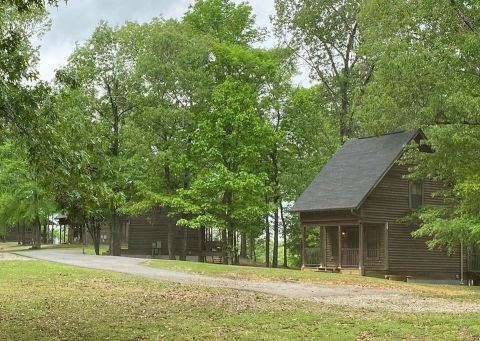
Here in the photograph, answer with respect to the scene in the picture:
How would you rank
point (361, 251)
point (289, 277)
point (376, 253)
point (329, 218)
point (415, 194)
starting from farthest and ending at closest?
point (415, 194)
point (376, 253)
point (329, 218)
point (361, 251)
point (289, 277)

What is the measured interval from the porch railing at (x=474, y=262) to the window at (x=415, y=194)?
526 centimetres

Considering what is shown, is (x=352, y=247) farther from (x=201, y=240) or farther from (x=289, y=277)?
(x=201, y=240)

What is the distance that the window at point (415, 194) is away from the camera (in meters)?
39.9

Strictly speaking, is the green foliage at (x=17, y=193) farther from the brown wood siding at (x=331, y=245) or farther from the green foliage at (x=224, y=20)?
the brown wood siding at (x=331, y=245)

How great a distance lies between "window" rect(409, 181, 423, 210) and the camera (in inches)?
1570

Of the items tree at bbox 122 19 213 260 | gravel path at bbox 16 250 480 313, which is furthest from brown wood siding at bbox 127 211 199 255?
gravel path at bbox 16 250 480 313

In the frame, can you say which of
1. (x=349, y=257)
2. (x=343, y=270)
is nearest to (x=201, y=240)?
(x=349, y=257)

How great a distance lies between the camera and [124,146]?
4572 centimetres

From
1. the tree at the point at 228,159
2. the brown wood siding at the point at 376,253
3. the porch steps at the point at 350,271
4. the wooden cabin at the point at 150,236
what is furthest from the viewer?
the wooden cabin at the point at 150,236

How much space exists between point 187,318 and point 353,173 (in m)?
26.1

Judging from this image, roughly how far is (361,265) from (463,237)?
32.2ft

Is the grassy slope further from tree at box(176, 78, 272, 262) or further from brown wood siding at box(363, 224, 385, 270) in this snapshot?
tree at box(176, 78, 272, 262)

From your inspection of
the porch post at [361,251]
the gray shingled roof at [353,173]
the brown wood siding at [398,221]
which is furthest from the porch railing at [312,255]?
the porch post at [361,251]

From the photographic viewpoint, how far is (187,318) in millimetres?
14984
